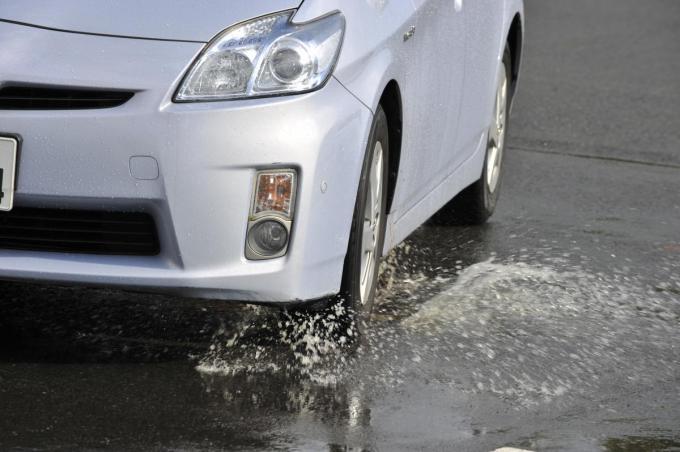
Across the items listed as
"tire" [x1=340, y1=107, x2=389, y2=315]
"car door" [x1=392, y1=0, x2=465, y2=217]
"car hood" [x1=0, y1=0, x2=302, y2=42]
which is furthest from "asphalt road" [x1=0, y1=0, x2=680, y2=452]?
"car hood" [x1=0, y1=0, x2=302, y2=42]

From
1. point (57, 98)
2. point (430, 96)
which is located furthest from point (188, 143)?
point (430, 96)

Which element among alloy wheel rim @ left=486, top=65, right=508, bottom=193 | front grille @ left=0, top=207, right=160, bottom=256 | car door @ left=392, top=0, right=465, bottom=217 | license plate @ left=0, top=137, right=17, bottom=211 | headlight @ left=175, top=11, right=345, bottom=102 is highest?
alloy wheel rim @ left=486, top=65, right=508, bottom=193

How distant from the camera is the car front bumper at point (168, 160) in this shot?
177 inches

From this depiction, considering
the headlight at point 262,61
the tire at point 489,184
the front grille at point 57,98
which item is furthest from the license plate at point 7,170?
the tire at point 489,184

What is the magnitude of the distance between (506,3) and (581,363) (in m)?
2.34

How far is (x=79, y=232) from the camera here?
4695 mm

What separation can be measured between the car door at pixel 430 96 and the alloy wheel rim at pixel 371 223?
0.19 meters

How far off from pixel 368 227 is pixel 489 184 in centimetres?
235

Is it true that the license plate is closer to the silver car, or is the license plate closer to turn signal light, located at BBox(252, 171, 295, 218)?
the silver car

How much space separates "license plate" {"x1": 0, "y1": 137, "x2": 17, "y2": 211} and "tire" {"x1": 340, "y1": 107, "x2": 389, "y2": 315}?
101cm

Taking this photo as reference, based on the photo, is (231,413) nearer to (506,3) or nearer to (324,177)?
(324,177)

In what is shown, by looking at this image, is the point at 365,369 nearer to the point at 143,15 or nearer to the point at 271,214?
the point at 271,214

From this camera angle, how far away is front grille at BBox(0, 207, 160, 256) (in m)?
4.65

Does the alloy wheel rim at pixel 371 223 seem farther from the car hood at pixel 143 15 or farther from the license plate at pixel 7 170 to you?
the license plate at pixel 7 170
